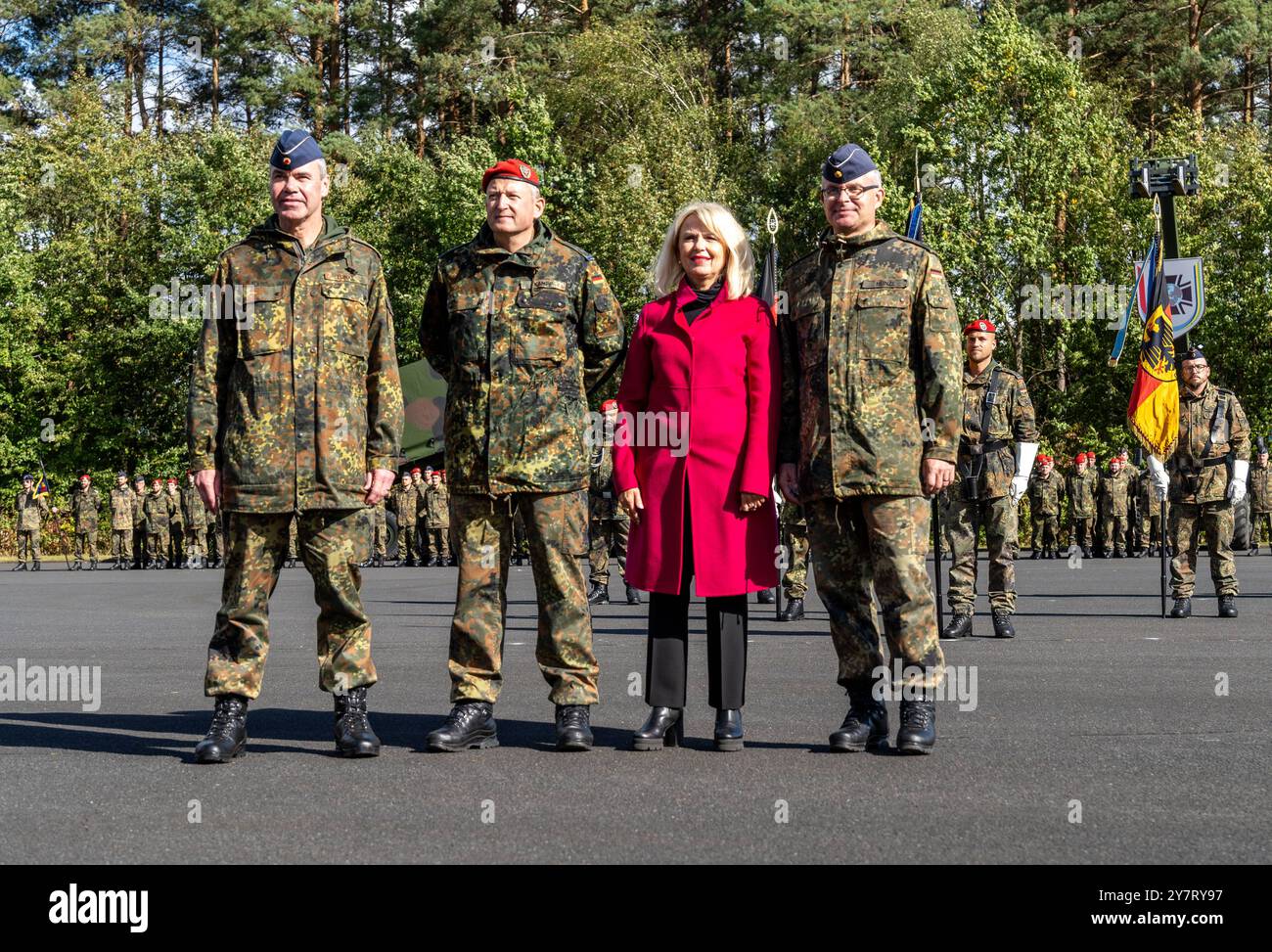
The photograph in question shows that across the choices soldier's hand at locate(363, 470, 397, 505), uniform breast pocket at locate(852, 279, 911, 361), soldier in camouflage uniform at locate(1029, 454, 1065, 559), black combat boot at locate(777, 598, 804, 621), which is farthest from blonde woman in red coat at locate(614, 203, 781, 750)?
soldier in camouflage uniform at locate(1029, 454, 1065, 559)

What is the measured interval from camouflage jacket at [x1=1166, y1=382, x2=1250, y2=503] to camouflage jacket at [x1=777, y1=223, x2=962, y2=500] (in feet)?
28.6

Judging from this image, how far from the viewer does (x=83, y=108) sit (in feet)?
165

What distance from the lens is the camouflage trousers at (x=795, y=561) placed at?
14391mm

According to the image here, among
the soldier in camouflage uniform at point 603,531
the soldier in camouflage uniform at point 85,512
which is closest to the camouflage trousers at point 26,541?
the soldier in camouflage uniform at point 85,512

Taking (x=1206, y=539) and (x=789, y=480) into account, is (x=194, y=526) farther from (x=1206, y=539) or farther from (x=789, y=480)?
(x=789, y=480)

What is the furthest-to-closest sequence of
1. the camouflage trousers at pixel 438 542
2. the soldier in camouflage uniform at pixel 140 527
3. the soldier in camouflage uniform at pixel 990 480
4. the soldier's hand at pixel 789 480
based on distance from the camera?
the soldier in camouflage uniform at pixel 140 527 < the camouflage trousers at pixel 438 542 < the soldier in camouflage uniform at pixel 990 480 < the soldier's hand at pixel 789 480

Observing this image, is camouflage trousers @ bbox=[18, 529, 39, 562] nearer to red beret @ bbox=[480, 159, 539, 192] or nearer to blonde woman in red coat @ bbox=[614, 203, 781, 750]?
red beret @ bbox=[480, 159, 539, 192]

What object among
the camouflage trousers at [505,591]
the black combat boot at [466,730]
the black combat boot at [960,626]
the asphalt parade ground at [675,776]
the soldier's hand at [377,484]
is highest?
the soldier's hand at [377,484]

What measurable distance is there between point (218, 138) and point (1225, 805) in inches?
1784

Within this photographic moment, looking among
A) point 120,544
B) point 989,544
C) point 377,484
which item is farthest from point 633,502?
point 120,544

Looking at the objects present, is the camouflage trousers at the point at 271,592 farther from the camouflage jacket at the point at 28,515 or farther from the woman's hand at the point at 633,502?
the camouflage jacket at the point at 28,515

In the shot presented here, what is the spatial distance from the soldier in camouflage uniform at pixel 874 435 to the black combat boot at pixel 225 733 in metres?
2.41
